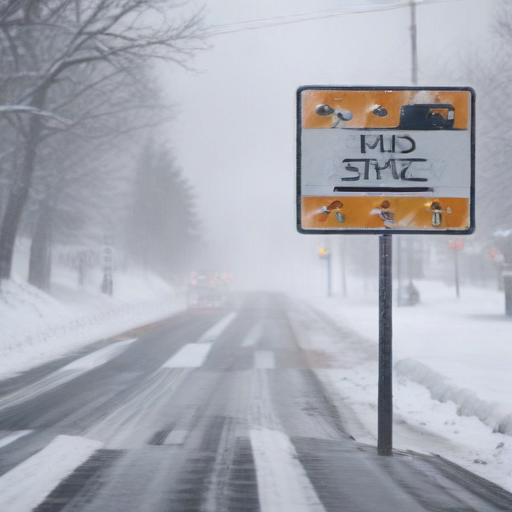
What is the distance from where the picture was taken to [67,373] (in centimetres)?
1287

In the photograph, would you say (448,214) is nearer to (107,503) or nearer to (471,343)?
(107,503)

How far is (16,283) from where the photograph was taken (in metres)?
24.8

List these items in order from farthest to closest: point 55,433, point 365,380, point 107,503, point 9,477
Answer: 1. point 365,380
2. point 55,433
3. point 9,477
4. point 107,503

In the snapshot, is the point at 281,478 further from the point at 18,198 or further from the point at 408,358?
the point at 18,198

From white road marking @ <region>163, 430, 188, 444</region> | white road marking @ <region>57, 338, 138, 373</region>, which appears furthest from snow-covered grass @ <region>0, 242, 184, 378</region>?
white road marking @ <region>163, 430, 188, 444</region>

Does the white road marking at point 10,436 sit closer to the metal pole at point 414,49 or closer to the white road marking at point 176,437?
the white road marking at point 176,437

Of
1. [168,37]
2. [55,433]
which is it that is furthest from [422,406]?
[168,37]

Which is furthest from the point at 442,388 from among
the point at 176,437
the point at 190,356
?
the point at 190,356

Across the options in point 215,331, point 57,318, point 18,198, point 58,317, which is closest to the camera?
point 215,331

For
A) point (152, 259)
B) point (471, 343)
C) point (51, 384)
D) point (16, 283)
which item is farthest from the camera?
point (152, 259)

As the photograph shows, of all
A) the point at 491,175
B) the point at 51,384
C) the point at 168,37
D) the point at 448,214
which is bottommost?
the point at 51,384

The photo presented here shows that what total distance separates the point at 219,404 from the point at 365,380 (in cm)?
352

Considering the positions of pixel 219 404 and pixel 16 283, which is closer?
pixel 219 404

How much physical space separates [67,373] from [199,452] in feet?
22.3
